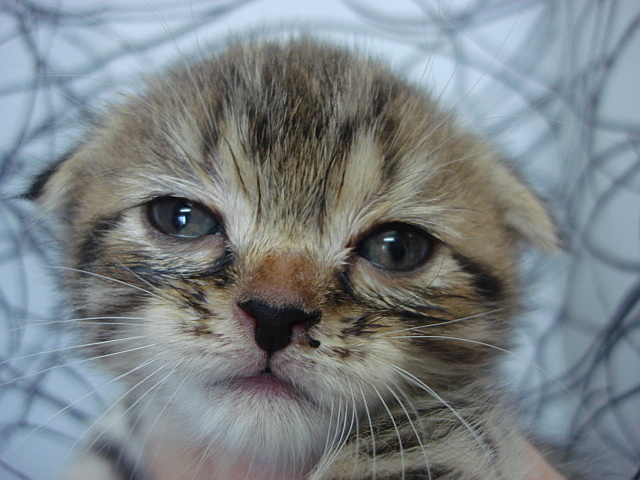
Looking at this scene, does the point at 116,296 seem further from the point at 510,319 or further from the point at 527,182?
the point at 527,182

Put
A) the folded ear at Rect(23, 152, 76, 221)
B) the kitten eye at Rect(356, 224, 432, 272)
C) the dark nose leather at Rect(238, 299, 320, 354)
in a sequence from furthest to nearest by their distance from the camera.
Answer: the folded ear at Rect(23, 152, 76, 221) → the kitten eye at Rect(356, 224, 432, 272) → the dark nose leather at Rect(238, 299, 320, 354)

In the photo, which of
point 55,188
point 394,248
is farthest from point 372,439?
point 55,188

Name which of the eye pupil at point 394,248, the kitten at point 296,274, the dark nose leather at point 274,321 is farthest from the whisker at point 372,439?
the eye pupil at point 394,248

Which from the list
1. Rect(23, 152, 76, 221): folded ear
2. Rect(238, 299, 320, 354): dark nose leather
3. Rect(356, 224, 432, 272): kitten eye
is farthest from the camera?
Rect(23, 152, 76, 221): folded ear

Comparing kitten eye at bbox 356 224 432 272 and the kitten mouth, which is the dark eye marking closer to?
kitten eye at bbox 356 224 432 272

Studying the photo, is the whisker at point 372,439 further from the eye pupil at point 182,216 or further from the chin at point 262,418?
the eye pupil at point 182,216

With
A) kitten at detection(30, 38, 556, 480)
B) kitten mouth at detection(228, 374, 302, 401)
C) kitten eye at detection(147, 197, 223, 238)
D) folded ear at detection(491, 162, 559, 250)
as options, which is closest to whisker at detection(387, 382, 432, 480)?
kitten at detection(30, 38, 556, 480)

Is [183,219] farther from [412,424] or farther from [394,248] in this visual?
[412,424]
